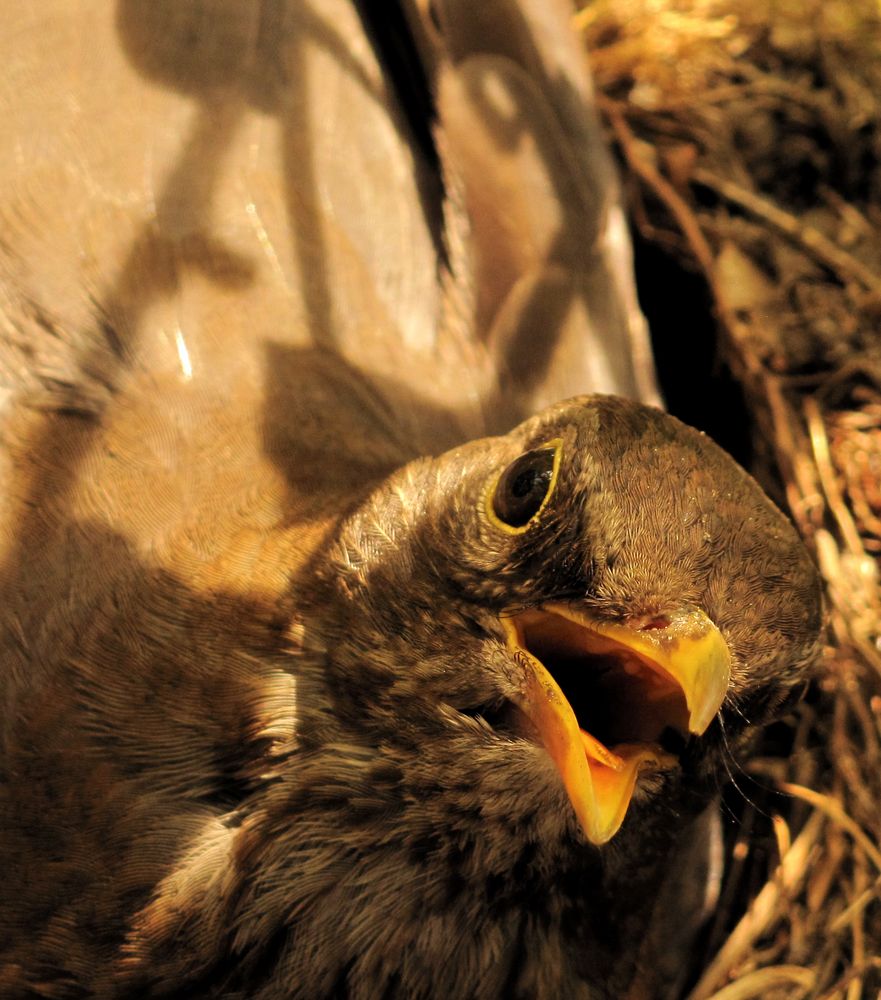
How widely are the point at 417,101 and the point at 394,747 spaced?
1.92 m

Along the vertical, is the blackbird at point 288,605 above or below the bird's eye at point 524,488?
below

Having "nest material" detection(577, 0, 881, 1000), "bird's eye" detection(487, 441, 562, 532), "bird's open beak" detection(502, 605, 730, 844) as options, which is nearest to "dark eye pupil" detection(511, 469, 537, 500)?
"bird's eye" detection(487, 441, 562, 532)

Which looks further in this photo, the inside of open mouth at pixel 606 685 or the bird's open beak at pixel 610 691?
the inside of open mouth at pixel 606 685

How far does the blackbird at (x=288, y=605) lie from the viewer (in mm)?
1637

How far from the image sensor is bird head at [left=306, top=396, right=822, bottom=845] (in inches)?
61.6

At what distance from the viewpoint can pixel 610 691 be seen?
5.67 feet

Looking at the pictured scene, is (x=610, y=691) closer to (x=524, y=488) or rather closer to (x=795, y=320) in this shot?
(x=524, y=488)

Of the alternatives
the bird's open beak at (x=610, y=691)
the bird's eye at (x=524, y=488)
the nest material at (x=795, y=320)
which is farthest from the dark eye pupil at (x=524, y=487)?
the nest material at (x=795, y=320)

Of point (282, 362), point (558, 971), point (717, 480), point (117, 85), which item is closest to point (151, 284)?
point (282, 362)

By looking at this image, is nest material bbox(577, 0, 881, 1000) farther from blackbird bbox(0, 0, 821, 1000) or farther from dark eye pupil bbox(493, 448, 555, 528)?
dark eye pupil bbox(493, 448, 555, 528)

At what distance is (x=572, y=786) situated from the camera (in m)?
1.50

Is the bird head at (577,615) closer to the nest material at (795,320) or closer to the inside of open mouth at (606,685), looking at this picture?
the inside of open mouth at (606,685)

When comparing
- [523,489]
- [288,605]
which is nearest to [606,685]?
[523,489]

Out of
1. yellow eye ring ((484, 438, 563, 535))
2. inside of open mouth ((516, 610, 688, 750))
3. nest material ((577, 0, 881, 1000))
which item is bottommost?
nest material ((577, 0, 881, 1000))
